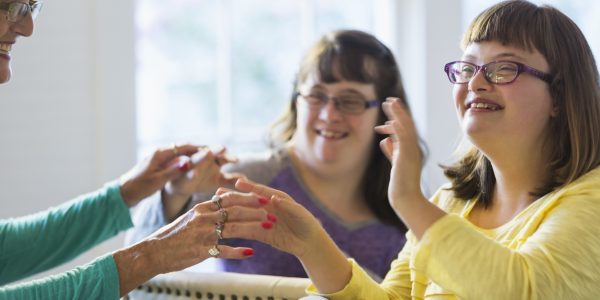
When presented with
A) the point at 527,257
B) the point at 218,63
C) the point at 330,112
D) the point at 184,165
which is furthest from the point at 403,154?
the point at 218,63

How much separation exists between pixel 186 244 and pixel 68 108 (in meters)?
1.15

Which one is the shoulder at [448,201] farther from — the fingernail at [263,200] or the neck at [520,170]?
the fingernail at [263,200]

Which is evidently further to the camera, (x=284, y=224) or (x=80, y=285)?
(x=284, y=224)

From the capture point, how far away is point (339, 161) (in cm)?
232

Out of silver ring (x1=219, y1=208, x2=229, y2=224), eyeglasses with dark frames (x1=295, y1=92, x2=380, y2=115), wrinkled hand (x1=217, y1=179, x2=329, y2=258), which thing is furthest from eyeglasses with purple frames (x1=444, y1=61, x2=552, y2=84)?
eyeglasses with dark frames (x1=295, y1=92, x2=380, y2=115)

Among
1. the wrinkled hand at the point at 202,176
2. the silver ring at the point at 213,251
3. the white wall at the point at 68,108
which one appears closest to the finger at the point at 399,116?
the silver ring at the point at 213,251

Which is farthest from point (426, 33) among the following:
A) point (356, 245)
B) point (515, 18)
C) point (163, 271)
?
point (163, 271)

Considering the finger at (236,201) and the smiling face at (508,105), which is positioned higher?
the smiling face at (508,105)

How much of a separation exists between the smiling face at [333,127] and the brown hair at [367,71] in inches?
1.1

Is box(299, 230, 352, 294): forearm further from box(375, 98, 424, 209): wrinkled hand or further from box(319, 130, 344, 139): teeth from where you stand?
box(319, 130, 344, 139): teeth

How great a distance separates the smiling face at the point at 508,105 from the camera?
140 centimetres

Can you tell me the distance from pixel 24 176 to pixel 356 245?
1.02 metres

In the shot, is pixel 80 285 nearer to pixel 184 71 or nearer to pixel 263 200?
pixel 263 200

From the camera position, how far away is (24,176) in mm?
2303
